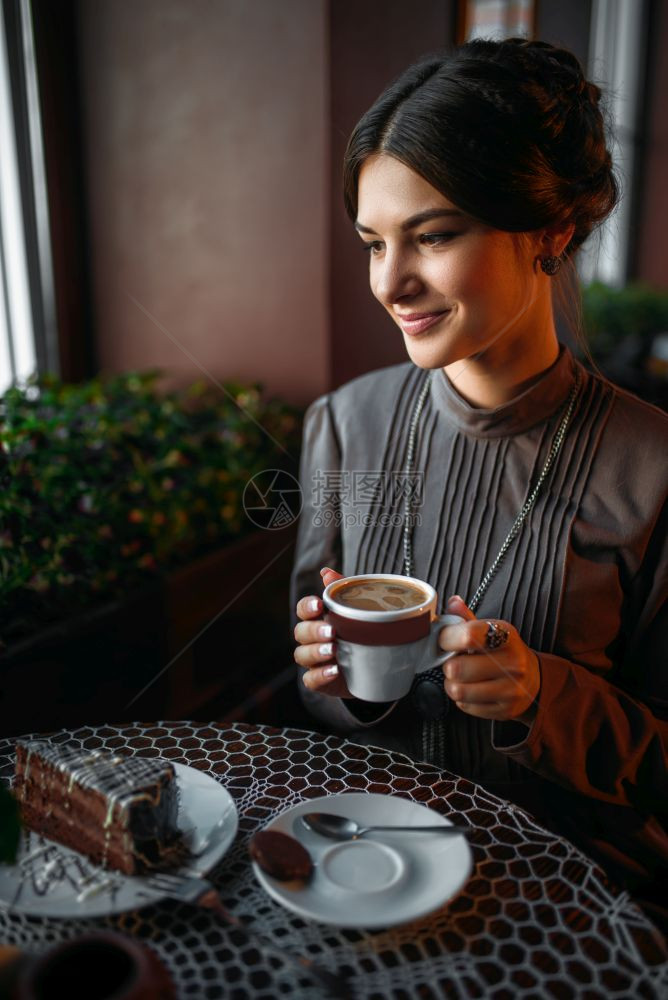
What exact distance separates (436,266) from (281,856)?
0.73 metres

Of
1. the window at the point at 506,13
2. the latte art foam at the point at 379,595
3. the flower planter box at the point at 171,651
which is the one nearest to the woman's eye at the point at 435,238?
the latte art foam at the point at 379,595

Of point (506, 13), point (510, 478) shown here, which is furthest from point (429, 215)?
point (506, 13)

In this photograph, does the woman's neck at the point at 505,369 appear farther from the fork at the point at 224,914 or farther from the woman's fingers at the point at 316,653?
the fork at the point at 224,914

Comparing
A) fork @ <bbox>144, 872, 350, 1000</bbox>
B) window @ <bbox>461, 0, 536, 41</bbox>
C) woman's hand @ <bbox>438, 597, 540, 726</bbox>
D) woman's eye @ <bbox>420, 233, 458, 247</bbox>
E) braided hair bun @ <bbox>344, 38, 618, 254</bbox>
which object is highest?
window @ <bbox>461, 0, 536, 41</bbox>

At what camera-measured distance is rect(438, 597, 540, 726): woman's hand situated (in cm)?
87

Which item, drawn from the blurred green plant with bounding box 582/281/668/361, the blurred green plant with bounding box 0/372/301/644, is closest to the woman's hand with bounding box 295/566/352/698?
the blurred green plant with bounding box 0/372/301/644

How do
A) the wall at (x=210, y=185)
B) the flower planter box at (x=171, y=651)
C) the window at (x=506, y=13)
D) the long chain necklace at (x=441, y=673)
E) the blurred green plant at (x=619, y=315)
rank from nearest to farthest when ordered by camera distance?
the long chain necklace at (x=441, y=673) < the flower planter box at (x=171, y=651) < the wall at (x=210, y=185) < the window at (x=506, y=13) < the blurred green plant at (x=619, y=315)

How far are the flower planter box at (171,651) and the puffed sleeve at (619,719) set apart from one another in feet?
2.89

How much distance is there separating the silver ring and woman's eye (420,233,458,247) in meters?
0.50

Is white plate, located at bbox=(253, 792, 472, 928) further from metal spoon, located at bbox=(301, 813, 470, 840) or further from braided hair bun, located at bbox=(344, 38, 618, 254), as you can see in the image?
braided hair bun, located at bbox=(344, 38, 618, 254)

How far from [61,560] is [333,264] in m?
1.19

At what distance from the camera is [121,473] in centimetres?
176

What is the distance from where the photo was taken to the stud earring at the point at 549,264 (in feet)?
3.72

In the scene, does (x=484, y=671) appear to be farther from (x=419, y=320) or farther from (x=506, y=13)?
(x=506, y=13)
